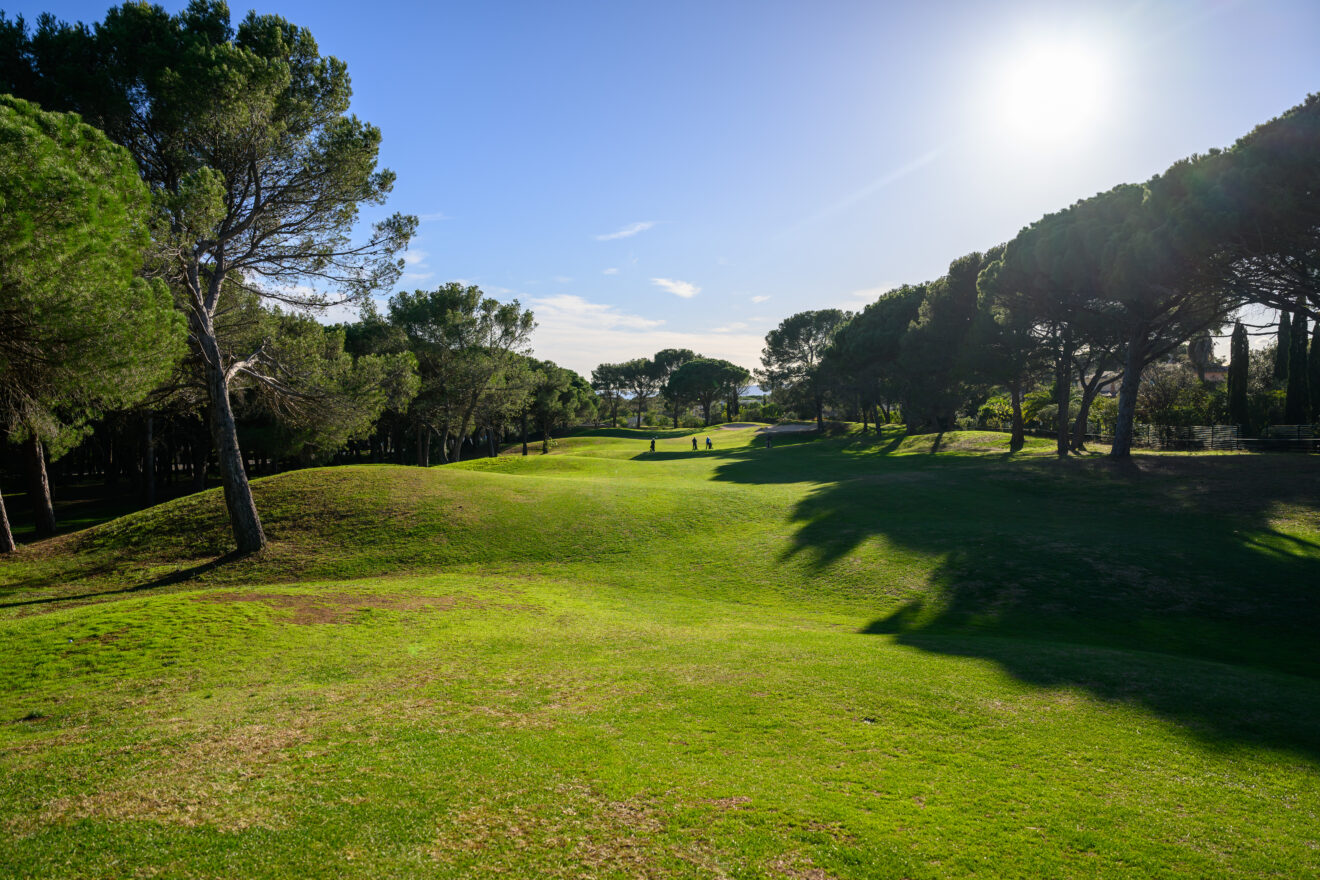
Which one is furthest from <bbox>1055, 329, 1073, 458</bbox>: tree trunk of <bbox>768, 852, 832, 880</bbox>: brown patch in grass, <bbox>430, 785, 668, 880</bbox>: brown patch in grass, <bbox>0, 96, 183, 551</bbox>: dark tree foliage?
<bbox>0, 96, 183, 551</bbox>: dark tree foliage

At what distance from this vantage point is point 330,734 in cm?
677

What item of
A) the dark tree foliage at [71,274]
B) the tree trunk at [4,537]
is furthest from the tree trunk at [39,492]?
the dark tree foliage at [71,274]

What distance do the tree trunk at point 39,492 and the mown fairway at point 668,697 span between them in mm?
6070

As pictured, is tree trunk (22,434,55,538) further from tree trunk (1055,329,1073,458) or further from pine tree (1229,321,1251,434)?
pine tree (1229,321,1251,434)

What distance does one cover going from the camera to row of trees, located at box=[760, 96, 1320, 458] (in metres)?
20.9

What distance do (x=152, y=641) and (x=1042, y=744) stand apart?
1361 cm

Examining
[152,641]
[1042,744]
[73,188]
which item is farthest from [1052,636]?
[73,188]

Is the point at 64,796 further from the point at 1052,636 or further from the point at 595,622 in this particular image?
the point at 1052,636

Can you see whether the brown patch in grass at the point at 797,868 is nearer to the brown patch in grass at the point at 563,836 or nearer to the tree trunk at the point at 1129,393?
the brown patch in grass at the point at 563,836

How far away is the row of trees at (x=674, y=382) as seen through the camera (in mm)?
105875

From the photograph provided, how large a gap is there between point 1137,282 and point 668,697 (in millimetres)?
28155

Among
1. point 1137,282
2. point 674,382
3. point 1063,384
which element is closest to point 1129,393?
point 1137,282

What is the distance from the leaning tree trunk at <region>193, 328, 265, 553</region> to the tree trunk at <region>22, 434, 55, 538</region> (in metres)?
11.2

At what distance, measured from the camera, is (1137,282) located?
2533cm
